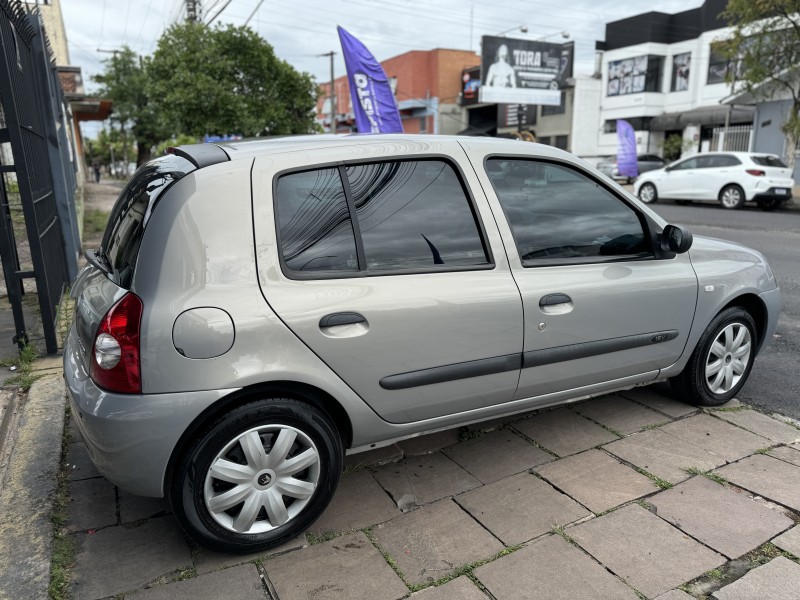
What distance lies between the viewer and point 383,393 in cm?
264

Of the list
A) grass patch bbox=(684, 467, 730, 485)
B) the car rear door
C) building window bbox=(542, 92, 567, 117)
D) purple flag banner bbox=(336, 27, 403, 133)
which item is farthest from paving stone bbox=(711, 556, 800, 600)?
building window bbox=(542, 92, 567, 117)

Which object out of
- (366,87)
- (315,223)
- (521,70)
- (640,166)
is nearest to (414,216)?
(315,223)

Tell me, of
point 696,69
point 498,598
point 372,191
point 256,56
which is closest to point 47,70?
point 372,191

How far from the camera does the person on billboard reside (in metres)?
31.4

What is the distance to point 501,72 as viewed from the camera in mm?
31672

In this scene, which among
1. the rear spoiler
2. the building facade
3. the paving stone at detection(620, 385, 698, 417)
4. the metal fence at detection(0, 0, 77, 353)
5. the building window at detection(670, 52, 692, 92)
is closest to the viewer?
the rear spoiler

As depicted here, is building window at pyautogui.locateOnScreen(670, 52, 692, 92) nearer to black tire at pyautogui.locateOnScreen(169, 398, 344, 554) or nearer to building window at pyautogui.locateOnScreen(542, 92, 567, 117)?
building window at pyautogui.locateOnScreen(542, 92, 567, 117)

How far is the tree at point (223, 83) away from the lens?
21344mm

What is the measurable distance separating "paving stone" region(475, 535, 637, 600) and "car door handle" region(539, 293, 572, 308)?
1.06 metres

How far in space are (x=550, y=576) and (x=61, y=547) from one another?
1.95m

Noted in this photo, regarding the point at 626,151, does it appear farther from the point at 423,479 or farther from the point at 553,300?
the point at 423,479

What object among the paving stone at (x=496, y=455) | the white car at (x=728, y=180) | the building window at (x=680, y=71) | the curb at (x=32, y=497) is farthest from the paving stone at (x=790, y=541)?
the building window at (x=680, y=71)

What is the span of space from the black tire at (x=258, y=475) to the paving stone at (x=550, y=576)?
73 cm

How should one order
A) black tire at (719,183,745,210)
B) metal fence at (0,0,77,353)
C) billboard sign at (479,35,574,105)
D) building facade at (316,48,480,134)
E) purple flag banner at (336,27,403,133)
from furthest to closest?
1. building facade at (316,48,480,134)
2. billboard sign at (479,35,574,105)
3. black tire at (719,183,745,210)
4. purple flag banner at (336,27,403,133)
5. metal fence at (0,0,77,353)
